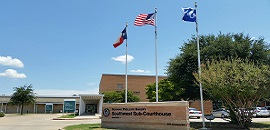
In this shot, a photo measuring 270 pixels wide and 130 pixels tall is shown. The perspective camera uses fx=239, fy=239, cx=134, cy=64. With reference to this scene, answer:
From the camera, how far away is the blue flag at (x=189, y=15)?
57.3 feet

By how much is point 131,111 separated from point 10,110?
199 ft

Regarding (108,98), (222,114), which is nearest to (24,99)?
(108,98)

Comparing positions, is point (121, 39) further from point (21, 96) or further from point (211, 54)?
point (21, 96)

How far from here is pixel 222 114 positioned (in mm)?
30219

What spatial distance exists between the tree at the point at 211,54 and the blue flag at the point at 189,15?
4.04 m

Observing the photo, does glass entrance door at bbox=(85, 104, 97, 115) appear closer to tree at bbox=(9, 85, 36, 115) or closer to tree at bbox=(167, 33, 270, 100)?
tree at bbox=(9, 85, 36, 115)

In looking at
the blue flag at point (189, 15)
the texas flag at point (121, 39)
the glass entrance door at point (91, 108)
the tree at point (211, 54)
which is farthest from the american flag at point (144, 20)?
the glass entrance door at point (91, 108)

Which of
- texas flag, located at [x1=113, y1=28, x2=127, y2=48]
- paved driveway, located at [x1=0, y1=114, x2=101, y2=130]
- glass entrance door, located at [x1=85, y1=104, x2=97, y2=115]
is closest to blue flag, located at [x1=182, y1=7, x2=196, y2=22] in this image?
texas flag, located at [x1=113, y1=28, x2=127, y2=48]

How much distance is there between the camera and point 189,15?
17.6 metres

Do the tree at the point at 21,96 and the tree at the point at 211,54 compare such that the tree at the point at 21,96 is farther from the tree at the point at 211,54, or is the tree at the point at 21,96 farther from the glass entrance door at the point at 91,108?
the tree at the point at 211,54

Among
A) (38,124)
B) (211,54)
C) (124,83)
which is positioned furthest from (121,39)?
(124,83)

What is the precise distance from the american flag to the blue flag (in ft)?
9.13

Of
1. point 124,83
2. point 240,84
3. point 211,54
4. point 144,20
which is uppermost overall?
point 144,20

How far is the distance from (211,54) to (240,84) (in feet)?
21.3
